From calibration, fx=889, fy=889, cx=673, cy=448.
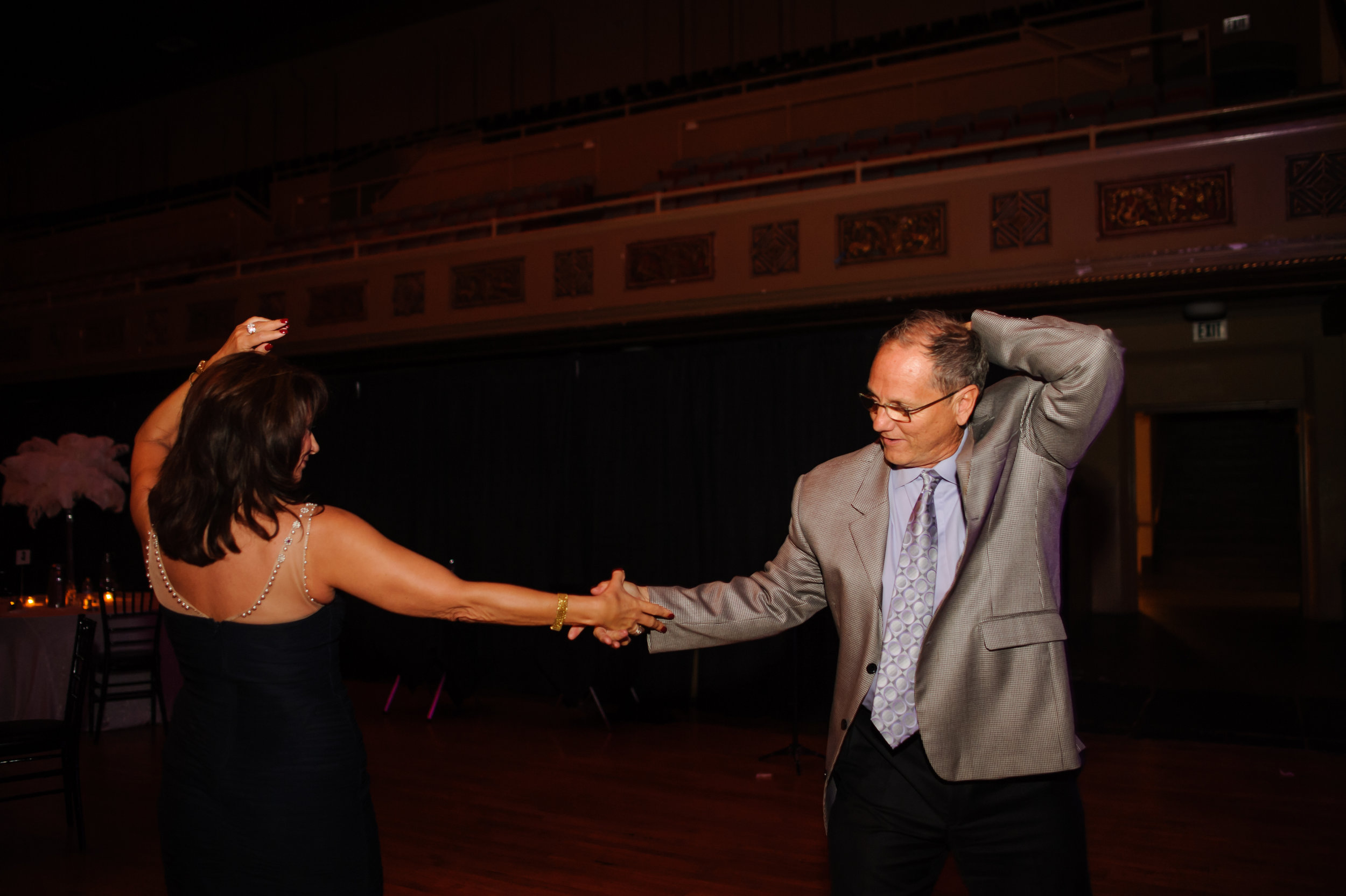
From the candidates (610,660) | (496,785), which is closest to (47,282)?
(610,660)

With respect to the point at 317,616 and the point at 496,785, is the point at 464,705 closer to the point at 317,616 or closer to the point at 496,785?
the point at 496,785

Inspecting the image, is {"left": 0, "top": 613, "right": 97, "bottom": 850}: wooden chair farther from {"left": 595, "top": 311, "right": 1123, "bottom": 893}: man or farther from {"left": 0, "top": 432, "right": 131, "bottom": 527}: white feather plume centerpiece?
{"left": 595, "top": 311, "right": 1123, "bottom": 893}: man

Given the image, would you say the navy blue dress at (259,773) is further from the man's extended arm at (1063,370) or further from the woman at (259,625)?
the man's extended arm at (1063,370)

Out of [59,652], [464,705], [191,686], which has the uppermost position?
[191,686]

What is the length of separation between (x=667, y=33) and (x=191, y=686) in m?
11.9

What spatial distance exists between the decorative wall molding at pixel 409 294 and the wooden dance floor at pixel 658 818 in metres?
4.65

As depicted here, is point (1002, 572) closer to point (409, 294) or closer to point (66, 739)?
point (66, 739)

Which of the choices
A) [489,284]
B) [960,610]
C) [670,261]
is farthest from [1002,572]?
[489,284]

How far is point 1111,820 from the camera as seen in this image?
3959mm

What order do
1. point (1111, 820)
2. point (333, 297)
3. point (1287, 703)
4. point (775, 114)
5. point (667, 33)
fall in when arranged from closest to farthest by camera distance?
point (1111, 820) → point (1287, 703) → point (333, 297) → point (775, 114) → point (667, 33)

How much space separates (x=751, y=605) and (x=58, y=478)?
251 inches

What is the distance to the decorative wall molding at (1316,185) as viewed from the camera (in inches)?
240

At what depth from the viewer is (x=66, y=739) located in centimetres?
379

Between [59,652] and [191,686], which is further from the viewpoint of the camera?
[59,652]
